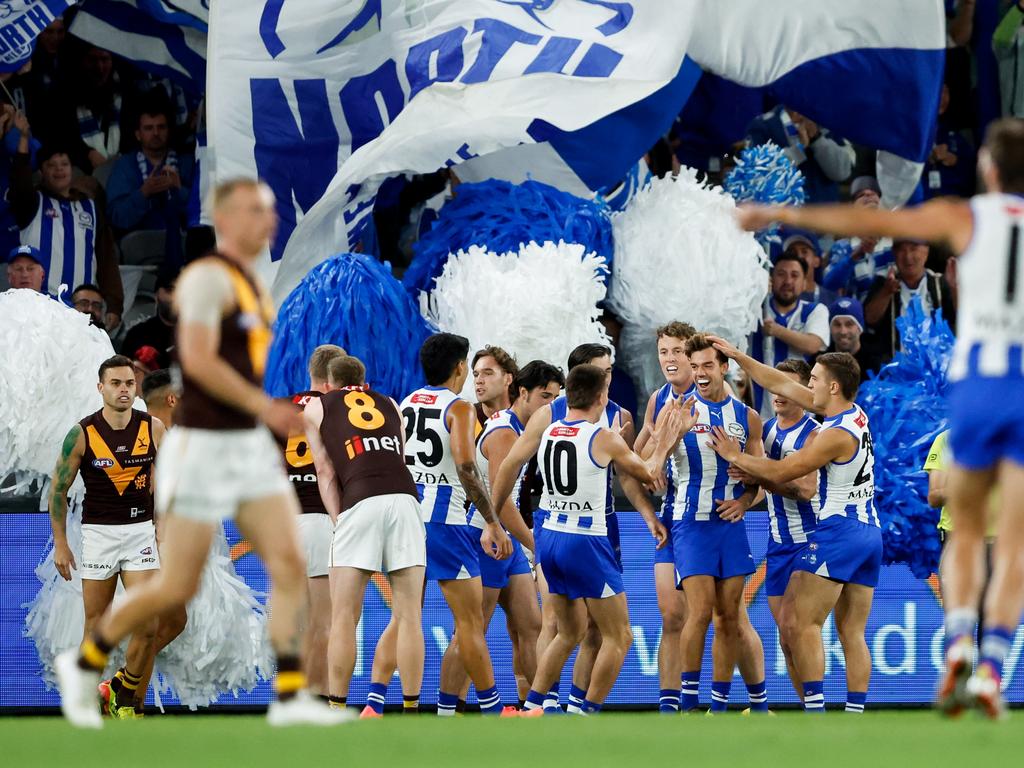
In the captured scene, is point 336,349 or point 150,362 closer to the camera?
point 336,349

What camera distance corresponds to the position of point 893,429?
371 inches

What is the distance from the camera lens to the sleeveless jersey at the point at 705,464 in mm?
8555

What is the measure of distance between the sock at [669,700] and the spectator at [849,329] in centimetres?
272

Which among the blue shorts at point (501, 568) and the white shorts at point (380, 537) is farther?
the blue shorts at point (501, 568)

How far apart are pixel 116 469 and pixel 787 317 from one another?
4011 mm

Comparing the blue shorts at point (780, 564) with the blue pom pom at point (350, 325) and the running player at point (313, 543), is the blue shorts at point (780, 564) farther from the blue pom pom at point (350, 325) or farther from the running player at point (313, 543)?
the running player at point (313, 543)

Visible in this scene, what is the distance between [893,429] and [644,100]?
7.14 feet

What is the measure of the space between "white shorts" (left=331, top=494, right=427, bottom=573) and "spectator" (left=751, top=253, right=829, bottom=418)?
315 cm

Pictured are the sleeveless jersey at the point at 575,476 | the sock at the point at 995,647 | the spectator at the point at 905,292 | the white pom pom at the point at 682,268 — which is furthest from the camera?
the spectator at the point at 905,292

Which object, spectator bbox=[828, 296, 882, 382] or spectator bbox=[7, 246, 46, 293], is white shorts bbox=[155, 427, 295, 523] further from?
spectator bbox=[828, 296, 882, 382]

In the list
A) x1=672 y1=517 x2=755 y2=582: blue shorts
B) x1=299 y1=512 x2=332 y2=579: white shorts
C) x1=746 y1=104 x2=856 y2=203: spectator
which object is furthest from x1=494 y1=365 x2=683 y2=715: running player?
x1=746 y1=104 x2=856 y2=203: spectator

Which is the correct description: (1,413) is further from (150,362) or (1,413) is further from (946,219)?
(946,219)

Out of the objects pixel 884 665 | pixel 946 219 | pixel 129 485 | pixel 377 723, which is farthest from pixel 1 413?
pixel 946 219

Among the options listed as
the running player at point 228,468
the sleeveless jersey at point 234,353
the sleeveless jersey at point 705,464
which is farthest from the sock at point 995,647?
the sleeveless jersey at point 705,464
